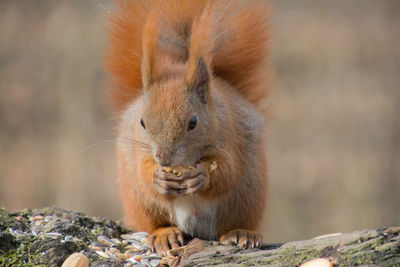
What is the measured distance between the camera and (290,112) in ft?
11.6

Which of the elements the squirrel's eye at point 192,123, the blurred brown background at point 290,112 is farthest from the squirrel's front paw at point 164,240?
the blurred brown background at point 290,112

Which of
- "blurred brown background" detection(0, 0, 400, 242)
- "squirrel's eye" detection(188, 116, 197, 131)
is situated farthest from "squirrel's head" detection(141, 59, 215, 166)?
"blurred brown background" detection(0, 0, 400, 242)

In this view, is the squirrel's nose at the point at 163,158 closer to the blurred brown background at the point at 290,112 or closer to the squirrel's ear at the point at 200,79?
the squirrel's ear at the point at 200,79

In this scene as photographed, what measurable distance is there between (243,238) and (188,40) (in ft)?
2.32

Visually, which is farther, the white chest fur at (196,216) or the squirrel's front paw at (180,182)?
the white chest fur at (196,216)

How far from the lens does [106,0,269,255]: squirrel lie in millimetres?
1765

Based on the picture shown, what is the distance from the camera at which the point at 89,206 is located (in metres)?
3.62

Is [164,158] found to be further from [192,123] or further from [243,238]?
[243,238]

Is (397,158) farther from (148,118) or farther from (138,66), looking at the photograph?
(148,118)

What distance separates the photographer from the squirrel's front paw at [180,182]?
5.76 ft

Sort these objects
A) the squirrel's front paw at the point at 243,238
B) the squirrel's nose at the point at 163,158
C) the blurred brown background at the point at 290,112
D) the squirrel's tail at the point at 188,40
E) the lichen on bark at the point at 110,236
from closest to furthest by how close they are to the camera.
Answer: the lichen on bark at the point at 110,236 → the squirrel's nose at the point at 163,158 → the squirrel's front paw at the point at 243,238 → the squirrel's tail at the point at 188,40 → the blurred brown background at the point at 290,112

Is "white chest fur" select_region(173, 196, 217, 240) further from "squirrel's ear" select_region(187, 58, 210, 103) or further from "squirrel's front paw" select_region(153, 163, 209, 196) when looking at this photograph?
"squirrel's ear" select_region(187, 58, 210, 103)

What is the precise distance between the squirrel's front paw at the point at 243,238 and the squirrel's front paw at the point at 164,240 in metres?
0.14

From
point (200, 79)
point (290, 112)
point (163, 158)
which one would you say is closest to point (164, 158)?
point (163, 158)
